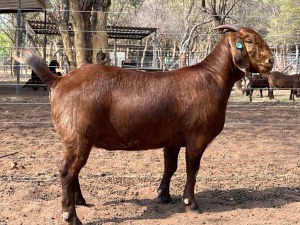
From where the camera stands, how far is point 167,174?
5.31 m

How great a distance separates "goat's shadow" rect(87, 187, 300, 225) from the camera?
16.3 feet

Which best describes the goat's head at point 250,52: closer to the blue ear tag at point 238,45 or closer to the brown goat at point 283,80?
the blue ear tag at point 238,45

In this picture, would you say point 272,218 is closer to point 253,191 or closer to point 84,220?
point 253,191

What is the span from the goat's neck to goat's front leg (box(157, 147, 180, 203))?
35.4 inches

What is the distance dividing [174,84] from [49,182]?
2095mm

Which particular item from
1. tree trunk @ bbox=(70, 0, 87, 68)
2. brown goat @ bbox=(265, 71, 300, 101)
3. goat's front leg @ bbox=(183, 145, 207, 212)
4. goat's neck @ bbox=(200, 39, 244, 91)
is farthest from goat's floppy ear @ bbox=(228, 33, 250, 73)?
brown goat @ bbox=(265, 71, 300, 101)

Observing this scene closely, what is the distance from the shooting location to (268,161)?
720 cm

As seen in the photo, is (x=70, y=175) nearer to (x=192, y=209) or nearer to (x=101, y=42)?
(x=192, y=209)

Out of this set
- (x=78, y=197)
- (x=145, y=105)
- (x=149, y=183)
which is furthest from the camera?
(x=149, y=183)

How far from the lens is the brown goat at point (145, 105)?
14.8 ft

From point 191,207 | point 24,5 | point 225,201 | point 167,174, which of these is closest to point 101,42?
point 167,174

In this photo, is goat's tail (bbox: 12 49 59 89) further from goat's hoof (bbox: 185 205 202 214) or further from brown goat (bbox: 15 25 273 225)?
goat's hoof (bbox: 185 205 202 214)

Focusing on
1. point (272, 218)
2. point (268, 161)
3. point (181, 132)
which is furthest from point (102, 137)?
point (268, 161)

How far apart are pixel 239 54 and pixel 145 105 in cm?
114
